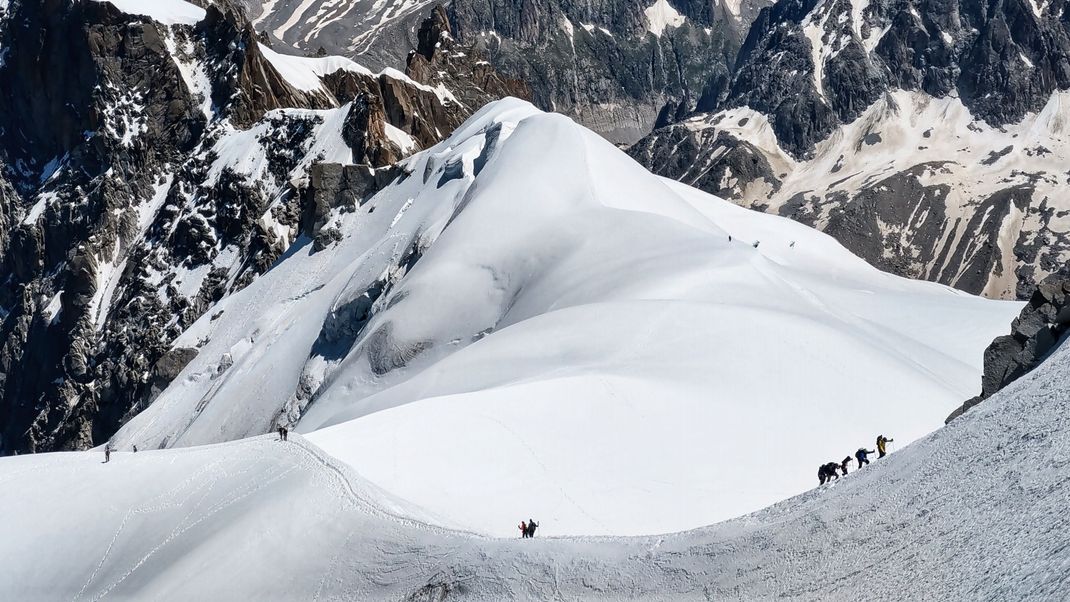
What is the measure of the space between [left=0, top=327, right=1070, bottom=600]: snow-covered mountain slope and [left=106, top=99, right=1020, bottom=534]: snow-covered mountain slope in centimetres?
404

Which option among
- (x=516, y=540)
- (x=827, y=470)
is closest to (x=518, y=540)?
(x=516, y=540)

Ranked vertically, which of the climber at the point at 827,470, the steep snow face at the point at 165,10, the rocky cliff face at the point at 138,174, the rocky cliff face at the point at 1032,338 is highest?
the rocky cliff face at the point at 1032,338

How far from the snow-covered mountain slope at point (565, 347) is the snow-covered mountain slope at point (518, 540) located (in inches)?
159

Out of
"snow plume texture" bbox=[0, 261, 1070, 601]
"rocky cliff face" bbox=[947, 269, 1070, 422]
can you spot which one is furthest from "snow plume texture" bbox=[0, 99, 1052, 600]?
"rocky cliff face" bbox=[947, 269, 1070, 422]

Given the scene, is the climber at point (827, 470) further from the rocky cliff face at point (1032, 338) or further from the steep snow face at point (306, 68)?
the steep snow face at point (306, 68)

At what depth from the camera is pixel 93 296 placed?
468ft

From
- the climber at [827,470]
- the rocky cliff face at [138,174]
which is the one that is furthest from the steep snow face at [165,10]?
the climber at [827,470]

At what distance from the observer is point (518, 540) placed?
28016 millimetres

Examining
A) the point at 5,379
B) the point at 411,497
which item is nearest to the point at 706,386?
the point at 411,497

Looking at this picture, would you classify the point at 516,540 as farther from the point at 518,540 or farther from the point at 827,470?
the point at 827,470

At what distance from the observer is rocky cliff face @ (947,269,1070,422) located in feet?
88.1

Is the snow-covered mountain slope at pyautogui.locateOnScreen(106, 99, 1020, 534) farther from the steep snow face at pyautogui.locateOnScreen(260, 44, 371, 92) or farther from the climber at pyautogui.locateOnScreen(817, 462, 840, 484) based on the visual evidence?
the steep snow face at pyautogui.locateOnScreen(260, 44, 371, 92)

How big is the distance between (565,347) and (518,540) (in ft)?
82.1

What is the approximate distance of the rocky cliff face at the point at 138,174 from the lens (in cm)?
12719
